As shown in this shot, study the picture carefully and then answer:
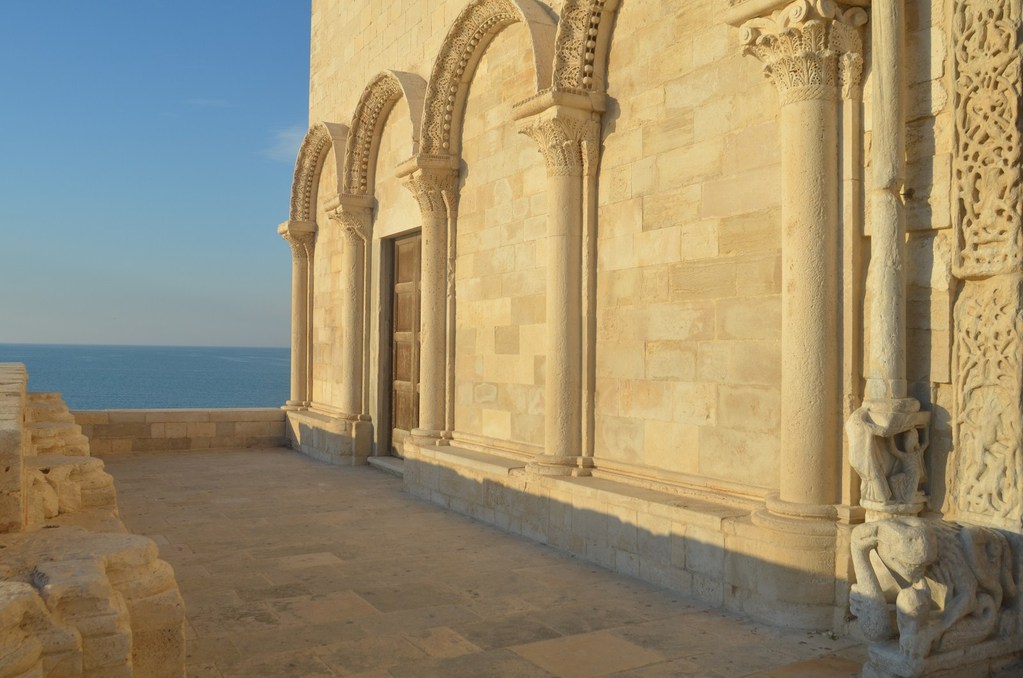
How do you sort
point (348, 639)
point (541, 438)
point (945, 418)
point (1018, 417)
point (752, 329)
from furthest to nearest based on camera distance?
point (541, 438), point (752, 329), point (348, 639), point (945, 418), point (1018, 417)

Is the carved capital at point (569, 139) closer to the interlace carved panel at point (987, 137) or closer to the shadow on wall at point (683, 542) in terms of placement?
the shadow on wall at point (683, 542)

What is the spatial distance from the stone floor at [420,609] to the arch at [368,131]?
4876 millimetres

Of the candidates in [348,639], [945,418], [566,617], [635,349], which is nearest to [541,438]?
[635,349]

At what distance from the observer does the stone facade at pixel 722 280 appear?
4125mm

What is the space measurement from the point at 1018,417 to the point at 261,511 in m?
6.37

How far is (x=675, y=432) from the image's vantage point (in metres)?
5.83

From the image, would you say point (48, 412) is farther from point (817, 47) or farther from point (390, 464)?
point (817, 47)

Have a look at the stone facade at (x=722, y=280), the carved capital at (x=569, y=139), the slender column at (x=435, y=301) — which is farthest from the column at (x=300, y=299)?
the carved capital at (x=569, y=139)

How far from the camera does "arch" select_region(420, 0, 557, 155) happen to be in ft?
26.3

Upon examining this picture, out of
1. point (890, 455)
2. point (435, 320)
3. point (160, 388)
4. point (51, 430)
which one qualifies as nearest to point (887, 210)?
point (890, 455)

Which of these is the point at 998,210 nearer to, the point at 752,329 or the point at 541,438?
the point at 752,329

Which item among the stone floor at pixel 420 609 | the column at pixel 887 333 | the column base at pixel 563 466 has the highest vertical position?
the column at pixel 887 333

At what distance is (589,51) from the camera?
6.64 meters

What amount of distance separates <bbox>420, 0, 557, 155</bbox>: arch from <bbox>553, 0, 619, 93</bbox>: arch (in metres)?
0.79
